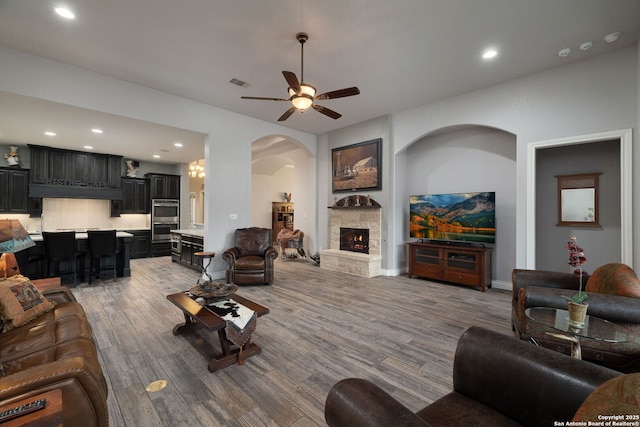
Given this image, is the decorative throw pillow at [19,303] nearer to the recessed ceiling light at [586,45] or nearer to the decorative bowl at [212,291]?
the decorative bowl at [212,291]

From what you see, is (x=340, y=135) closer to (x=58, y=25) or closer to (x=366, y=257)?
(x=366, y=257)

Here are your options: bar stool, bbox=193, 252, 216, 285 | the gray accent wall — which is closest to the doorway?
the gray accent wall

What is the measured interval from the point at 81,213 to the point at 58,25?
614cm

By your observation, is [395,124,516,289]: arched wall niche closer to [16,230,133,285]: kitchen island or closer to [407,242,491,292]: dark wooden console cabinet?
[407,242,491,292]: dark wooden console cabinet

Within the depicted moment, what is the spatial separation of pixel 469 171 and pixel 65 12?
6.25 metres

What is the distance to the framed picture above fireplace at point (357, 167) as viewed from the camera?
606 cm

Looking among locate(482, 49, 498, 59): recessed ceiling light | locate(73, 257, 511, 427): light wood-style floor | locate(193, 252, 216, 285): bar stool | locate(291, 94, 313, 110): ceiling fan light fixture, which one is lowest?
locate(73, 257, 511, 427): light wood-style floor

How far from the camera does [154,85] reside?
4547 millimetres

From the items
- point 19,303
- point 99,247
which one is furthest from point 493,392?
point 99,247

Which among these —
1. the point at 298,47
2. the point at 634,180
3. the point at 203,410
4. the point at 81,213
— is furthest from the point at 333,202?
the point at 81,213

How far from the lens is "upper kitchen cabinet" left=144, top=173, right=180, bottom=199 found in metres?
8.36

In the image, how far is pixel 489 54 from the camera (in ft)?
11.9

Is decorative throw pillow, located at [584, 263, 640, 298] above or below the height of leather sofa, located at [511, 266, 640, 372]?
above

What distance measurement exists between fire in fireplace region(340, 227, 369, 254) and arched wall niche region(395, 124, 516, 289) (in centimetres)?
76
